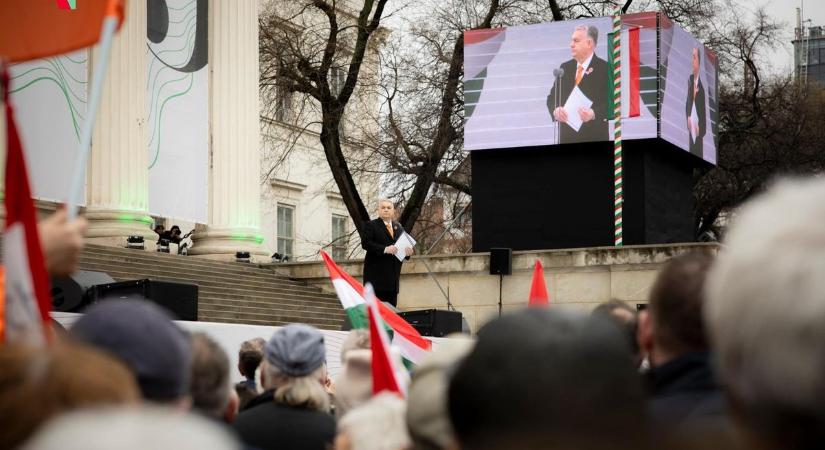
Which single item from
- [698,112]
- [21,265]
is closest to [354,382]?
[21,265]

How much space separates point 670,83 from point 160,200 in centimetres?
942

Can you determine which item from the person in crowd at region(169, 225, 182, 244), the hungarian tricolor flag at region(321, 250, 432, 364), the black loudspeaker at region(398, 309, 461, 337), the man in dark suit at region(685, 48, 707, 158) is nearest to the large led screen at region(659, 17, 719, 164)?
the man in dark suit at region(685, 48, 707, 158)

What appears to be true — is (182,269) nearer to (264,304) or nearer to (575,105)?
(264,304)

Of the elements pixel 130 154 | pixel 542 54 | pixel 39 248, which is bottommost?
pixel 39 248

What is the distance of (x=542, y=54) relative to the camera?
81.1 feet

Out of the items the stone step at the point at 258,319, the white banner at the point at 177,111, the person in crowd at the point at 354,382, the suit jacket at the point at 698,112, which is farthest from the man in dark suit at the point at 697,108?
the person in crowd at the point at 354,382

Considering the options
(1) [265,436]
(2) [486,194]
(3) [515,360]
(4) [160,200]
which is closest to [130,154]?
(4) [160,200]

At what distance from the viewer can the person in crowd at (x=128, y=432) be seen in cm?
148

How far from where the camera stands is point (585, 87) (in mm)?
24188

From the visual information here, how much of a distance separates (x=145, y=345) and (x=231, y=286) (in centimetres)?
2050

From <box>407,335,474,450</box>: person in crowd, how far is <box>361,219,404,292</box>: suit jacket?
49.1 feet

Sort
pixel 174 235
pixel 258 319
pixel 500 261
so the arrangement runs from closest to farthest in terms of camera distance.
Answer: pixel 258 319
pixel 500 261
pixel 174 235

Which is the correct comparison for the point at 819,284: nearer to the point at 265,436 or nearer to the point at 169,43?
the point at 265,436

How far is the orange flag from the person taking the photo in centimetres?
676
